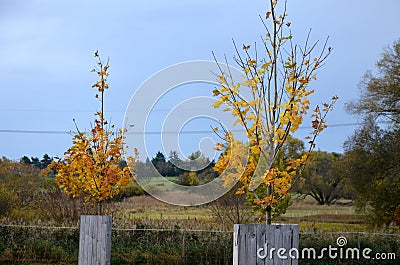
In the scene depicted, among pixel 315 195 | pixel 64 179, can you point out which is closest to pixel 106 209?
pixel 64 179

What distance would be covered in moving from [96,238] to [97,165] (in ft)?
8.25

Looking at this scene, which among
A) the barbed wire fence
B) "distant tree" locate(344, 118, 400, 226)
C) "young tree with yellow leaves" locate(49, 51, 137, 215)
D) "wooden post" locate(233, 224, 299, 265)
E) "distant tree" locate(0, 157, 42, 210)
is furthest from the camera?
"distant tree" locate(344, 118, 400, 226)

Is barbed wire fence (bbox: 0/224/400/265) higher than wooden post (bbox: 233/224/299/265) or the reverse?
the reverse

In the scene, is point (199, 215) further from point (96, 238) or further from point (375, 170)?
point (96, 238)

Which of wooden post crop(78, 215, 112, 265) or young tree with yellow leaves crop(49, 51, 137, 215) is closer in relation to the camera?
wooden post crop(78, 215, 112, 265)

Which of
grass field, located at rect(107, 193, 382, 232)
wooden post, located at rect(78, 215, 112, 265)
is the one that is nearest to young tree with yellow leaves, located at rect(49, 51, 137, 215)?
wooden post, located at rect(78, 215, 112, 265)

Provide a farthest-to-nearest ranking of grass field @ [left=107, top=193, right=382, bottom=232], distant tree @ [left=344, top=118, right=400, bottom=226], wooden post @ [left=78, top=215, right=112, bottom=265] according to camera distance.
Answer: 1. distant tree @ [left=344, top=118, right=400, bottom=226]
2. grass field @ [left=107, top=193, right=382, bottom=232]
3. wooden post @ [left=78, top=215, right=112, bottom=265]

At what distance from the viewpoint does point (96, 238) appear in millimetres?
5656

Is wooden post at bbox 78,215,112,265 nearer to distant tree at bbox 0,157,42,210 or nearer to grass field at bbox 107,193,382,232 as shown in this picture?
grass field at bbox 107,193,382,232

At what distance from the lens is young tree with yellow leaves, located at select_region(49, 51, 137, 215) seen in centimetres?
790

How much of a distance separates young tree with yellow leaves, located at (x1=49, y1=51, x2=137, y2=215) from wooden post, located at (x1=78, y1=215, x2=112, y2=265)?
2106mm

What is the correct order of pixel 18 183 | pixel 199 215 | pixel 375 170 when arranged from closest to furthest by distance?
pixel 199 215 < pixel 18 183 < pixel 375 170

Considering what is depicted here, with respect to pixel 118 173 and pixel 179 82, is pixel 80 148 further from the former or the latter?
pixel 179 82

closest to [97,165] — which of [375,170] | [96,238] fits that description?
[96,238]
